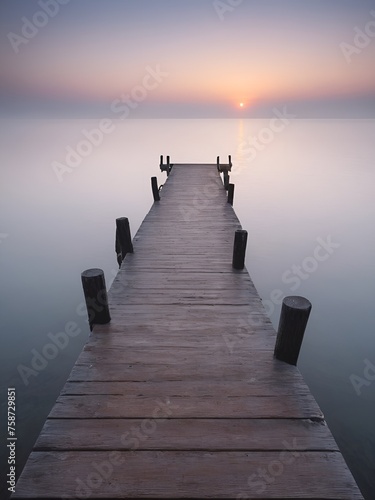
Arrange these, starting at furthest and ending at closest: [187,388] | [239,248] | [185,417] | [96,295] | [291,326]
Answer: [239,248] < [96,295] < [291,326] < [187,388] < [185,417]

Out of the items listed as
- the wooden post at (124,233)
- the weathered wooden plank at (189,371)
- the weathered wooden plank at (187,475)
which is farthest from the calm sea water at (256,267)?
the weathered wooden plank at (187,475)

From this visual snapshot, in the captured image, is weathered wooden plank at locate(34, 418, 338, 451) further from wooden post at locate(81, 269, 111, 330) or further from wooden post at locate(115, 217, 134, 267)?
wooden post at locate(115, 217, 134, 267)

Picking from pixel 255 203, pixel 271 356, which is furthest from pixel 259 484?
pixel 255 203

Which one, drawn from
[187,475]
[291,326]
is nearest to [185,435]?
[187,475]

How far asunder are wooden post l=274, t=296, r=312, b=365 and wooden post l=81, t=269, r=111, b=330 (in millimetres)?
2184

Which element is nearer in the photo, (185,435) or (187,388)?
(185,435)

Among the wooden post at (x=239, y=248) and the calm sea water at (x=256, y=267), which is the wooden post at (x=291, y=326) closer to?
the wooden post at (x=239, y=248)

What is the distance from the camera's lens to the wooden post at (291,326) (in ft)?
9.39

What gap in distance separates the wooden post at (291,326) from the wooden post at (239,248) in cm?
227

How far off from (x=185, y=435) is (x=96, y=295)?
197cm

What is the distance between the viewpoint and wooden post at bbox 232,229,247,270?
5145 mm

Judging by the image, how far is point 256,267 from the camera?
40.5 ft

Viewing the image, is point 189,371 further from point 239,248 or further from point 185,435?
point 239,248

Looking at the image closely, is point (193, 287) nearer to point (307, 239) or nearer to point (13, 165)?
point (307, 239)
